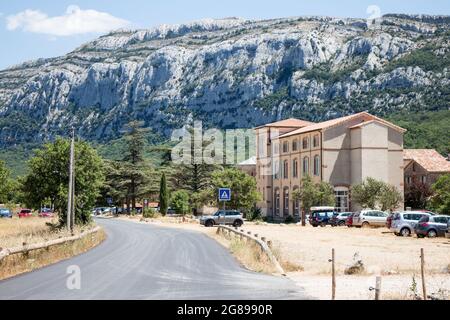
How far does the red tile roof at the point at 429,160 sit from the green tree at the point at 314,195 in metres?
35.8

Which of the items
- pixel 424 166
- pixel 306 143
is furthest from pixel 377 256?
pixel 424 166

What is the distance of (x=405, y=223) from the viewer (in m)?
44.1

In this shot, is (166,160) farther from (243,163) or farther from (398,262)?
(398,262)

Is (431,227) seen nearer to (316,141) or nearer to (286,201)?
(316,141)

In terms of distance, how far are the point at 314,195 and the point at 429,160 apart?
4113 cm

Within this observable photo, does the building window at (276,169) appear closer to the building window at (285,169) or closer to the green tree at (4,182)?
the building window at (285,169)

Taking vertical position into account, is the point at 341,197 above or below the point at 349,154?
below

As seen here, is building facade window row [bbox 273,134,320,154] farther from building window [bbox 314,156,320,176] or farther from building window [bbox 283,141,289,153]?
building window [bbox 314,156,320,176]

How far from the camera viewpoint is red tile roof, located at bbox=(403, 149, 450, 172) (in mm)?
105662

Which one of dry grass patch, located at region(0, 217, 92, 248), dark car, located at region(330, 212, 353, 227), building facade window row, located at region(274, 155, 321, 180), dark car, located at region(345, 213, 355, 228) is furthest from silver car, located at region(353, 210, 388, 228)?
dry grass patch, located at region(0, 217, 92, 248)

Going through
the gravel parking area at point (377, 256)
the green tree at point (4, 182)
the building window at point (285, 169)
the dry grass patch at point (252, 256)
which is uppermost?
the building window at point (285, 169)

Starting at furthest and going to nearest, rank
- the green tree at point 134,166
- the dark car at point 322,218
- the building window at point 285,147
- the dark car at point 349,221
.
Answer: the green tree at point 134,166 < the building window at point 285,147 < the dark car at point 322,218 < the dark car at point 349,221

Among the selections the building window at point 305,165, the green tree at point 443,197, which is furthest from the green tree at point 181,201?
the green tree at point 443,197

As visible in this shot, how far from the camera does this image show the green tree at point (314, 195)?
74375 millimetres
